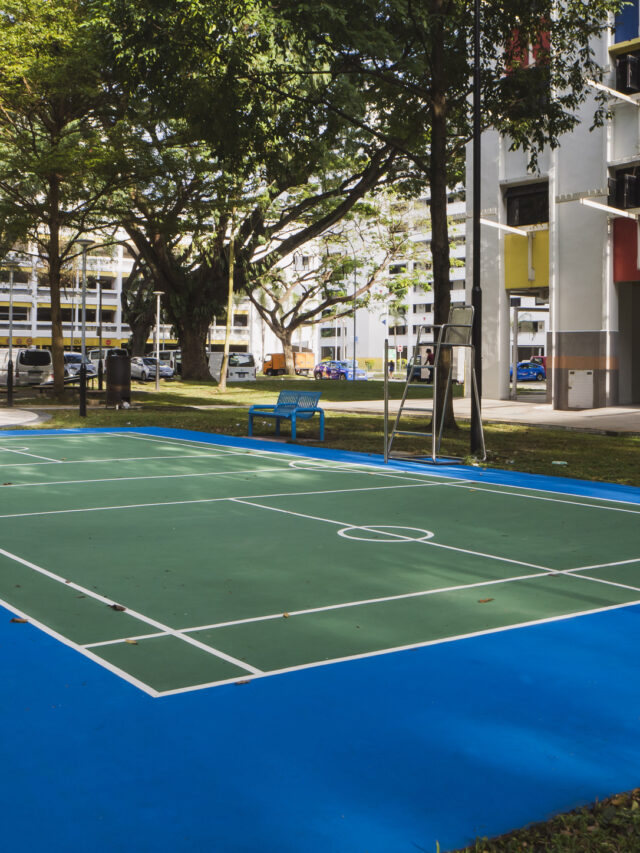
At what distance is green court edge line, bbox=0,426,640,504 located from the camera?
13.5 meters

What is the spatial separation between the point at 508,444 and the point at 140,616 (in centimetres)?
1394

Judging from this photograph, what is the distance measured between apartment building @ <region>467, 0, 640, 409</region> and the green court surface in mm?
16783

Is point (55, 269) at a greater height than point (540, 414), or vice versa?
point (55, 269)

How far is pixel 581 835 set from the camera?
3600mm

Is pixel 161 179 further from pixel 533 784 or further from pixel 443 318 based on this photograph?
pixel 533 784

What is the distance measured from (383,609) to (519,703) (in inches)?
76.4

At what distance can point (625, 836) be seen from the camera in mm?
3598

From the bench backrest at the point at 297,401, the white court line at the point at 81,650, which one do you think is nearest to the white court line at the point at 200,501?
the white court line at the point at 81,650

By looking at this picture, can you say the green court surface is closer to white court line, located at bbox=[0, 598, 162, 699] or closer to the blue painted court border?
white court line, located at bbox=[0, 598, 162, 699]

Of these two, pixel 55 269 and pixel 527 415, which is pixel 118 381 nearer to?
pixel 55 269

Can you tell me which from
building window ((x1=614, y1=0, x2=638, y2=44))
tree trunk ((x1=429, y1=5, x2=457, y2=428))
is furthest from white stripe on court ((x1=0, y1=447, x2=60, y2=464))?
building window ((x1=614, y1=0, x2=638, y2=44))

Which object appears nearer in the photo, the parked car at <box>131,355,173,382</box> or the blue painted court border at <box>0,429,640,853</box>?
the blue painted court border at <box>0,429,640,853</box>

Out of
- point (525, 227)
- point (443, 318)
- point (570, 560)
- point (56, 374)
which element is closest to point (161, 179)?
point (56, 374)

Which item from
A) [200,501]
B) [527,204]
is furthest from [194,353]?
[200,501]
